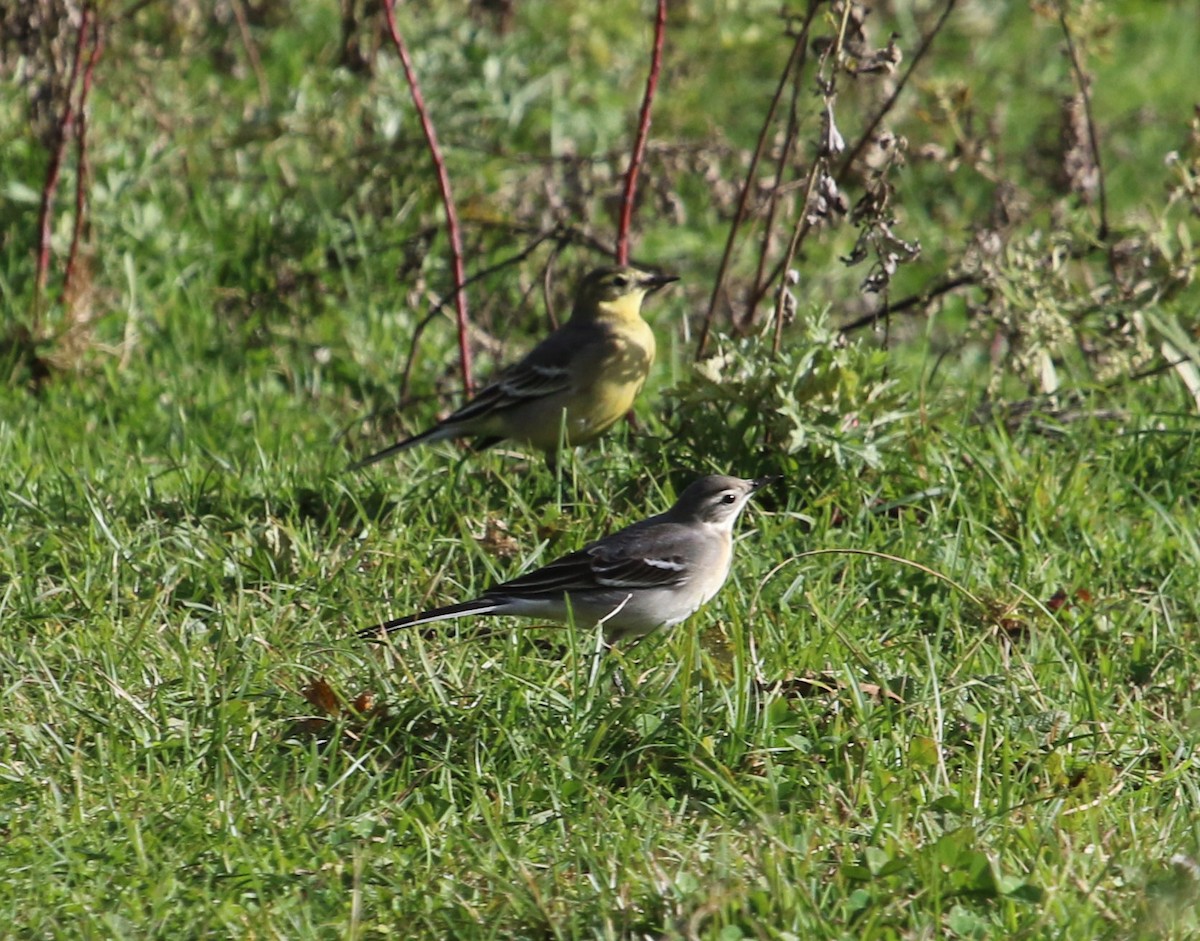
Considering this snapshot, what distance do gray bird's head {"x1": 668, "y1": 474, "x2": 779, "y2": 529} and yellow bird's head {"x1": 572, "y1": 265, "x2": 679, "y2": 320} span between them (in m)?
1.93

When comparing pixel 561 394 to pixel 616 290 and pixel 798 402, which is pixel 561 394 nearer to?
pixel 616 290

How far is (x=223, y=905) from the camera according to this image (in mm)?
4227

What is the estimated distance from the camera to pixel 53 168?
8164mm

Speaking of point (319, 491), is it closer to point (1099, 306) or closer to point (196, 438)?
point (196, 438)

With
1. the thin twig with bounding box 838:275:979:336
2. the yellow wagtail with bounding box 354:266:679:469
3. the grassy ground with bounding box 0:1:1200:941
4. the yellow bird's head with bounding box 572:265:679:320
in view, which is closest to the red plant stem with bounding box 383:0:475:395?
the yellow wagtail with bounding box 354:266:679:469

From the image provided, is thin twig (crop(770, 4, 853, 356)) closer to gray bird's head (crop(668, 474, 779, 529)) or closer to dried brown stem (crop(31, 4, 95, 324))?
gray bird's head (crop(668, 474, 779, 529))

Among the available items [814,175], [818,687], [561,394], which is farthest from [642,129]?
[818,687]

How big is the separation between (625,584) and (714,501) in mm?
576

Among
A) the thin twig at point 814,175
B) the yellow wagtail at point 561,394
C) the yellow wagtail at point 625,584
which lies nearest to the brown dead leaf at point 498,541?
the yellow wagtail at point 625,584

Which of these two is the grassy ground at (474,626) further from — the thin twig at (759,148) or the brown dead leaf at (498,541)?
the thin twig at (759,148)

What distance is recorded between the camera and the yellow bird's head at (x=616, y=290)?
25.8ft

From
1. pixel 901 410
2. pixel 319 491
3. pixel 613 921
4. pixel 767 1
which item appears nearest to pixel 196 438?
pixel 319 491

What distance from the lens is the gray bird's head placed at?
19.8 feet

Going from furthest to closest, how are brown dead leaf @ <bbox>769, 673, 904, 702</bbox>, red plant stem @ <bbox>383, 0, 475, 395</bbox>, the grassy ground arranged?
red plant stem @ <bbox>383, 0, 475, 395</bbox>, brown dead leaf @ <bbox>769, 673, 904, 702</bbox>, the grassy ground
